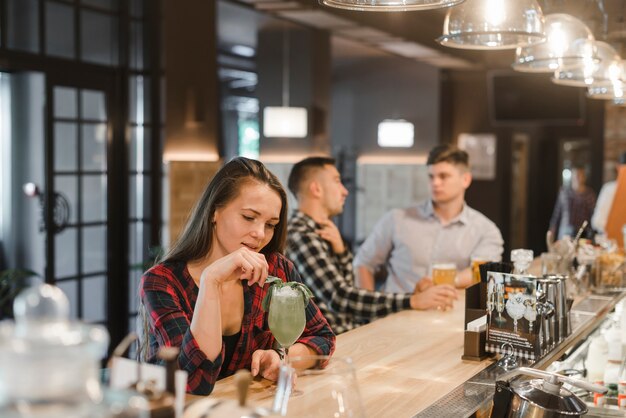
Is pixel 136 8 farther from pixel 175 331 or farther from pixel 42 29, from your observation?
pixel 175 331

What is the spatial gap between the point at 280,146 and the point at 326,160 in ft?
15.0

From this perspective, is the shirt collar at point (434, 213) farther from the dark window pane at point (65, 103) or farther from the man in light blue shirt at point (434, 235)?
the dark window pane at point (65, 103)

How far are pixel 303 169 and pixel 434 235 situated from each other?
1116mm

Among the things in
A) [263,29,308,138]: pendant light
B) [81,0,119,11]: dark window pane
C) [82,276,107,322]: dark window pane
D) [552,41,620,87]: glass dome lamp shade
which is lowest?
[82,276,107,322]: dark window pane

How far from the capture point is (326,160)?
4.21 metres

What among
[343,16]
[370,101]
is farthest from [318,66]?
[370,101]

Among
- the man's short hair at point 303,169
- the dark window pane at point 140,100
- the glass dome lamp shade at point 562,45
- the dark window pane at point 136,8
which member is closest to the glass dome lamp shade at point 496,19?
the glass dome lamp shade at point 562,45

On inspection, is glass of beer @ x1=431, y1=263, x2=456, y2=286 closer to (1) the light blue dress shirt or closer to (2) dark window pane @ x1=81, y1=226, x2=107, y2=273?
(1) the light blue dress shirt

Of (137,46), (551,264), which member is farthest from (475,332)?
(137,46)

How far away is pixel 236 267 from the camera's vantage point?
2125 mm

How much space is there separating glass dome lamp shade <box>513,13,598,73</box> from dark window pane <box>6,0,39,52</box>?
3.65 m

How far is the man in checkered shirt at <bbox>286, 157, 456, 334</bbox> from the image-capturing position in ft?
12.1

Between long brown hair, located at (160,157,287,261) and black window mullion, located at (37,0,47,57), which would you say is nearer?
long brown hair, located at (160,157,287,261)

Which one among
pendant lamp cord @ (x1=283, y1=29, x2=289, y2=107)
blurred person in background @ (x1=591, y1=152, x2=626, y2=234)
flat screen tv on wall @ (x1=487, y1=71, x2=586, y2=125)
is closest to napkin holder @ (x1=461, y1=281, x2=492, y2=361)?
blurred person in background @ (x1=591, y1=152, x2=626, y2=234)
